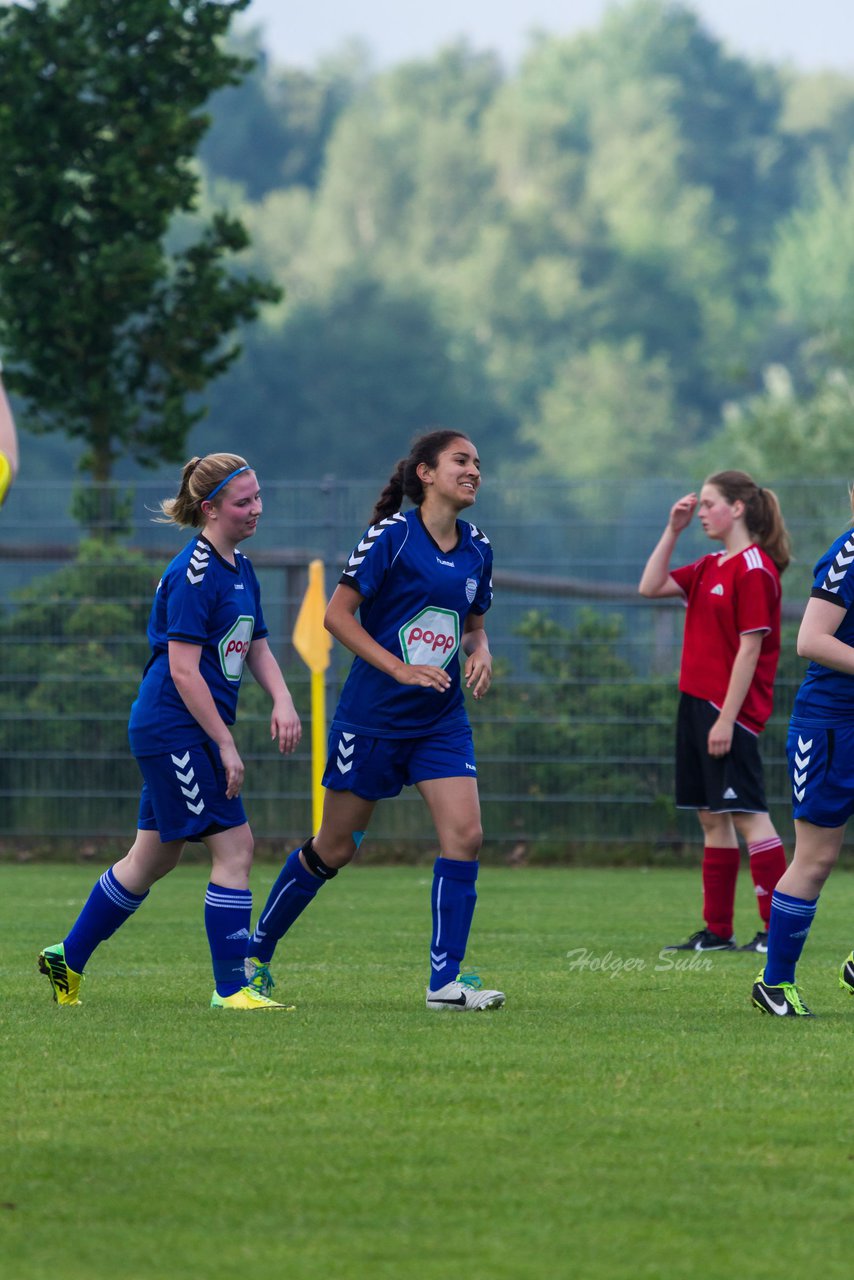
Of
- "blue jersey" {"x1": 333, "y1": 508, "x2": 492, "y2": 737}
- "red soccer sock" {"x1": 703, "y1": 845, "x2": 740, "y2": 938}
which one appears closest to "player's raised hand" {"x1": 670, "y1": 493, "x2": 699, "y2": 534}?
"red soccer sock" {"x1": 703, "y1": 845, "x2": 740, "y2": 938}

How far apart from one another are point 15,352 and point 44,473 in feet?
164

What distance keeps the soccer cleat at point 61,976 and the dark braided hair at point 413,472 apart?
70.6 inches

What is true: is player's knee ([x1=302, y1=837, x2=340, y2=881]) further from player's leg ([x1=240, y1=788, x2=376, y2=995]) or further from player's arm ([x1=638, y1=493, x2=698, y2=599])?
player's arm ([x1=638, y1=493, x2=698, y2=599])

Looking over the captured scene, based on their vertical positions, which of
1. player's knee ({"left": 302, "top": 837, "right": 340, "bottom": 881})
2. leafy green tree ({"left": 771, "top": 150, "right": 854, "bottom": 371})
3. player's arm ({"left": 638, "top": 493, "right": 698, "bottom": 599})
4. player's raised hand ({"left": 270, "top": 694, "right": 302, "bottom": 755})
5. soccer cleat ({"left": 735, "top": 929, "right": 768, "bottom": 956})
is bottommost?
soccer cleat ({"left": 735, "top": 929, "right": 768, "bottom": 956})

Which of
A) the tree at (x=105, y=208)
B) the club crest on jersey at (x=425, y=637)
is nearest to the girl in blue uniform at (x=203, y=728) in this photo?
the club crest on jersey at (x=425, y=637)

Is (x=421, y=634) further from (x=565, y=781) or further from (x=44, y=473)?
(x=44, y=473)

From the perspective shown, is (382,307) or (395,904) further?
(382,307)

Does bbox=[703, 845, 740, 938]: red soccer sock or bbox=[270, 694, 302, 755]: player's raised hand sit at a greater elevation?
bbox=[270, 694, 302, 755]: player's raised hand

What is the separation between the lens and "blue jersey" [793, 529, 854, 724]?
6.68 metres

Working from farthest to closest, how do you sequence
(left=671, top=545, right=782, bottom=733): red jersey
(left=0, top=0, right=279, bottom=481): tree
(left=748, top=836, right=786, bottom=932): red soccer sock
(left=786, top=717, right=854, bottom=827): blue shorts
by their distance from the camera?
(left=0, top=0, right=279, bottom=481): tree, (left=748, top=836, right=786, bottom=932): red soccer sock, (left=671, top=545, right=782, bottom=733): red jersey, (left=786, top=717, right=854, bottom=827): blue shorts

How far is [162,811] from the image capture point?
7.05 meters

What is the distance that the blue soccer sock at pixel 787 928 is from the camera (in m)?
6.88

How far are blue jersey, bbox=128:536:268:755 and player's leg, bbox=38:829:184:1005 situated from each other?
39 cm

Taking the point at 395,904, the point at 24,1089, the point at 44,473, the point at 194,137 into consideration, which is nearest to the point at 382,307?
the point at 44,473
